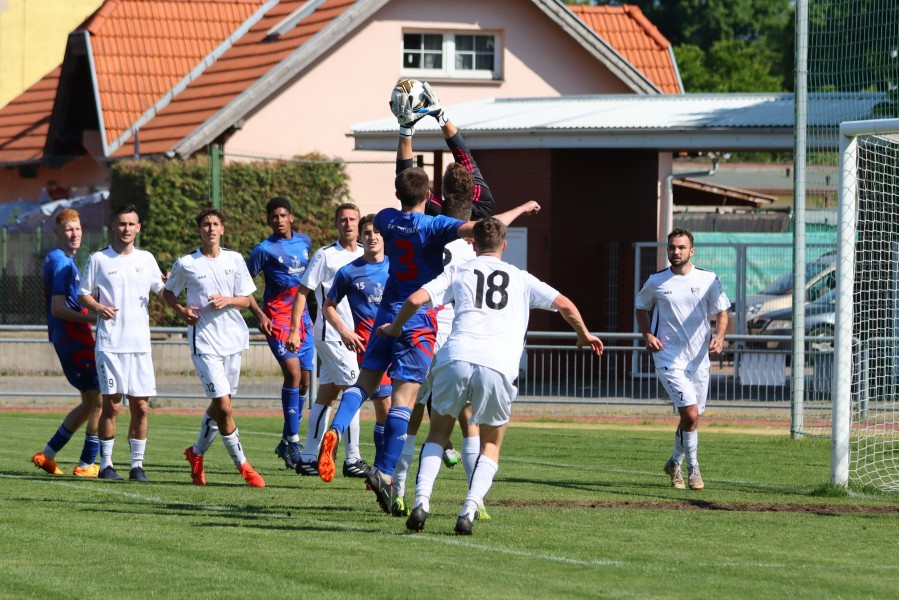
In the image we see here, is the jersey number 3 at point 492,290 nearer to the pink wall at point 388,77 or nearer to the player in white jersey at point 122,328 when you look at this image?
the player in white jersey at point 122,328

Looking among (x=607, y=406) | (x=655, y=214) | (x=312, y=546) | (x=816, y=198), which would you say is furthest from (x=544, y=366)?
(x=312, y=546)

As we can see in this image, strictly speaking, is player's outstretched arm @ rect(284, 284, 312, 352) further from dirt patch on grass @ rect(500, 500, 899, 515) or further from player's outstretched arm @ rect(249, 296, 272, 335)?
dirt patch on grass @ rect(500, 500, 899, 515)

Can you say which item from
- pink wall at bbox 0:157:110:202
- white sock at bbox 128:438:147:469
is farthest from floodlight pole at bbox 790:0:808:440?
pink wall at bbox 0:157:110:202

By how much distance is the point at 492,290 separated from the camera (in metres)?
8.90

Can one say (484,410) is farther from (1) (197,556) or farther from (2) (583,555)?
→ (1) (197,556)

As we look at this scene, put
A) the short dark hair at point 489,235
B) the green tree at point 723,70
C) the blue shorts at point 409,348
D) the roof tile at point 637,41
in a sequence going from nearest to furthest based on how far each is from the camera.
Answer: the short dark hair at point 489,235, the blue shorts at point 409,348, the roof tile at point 637,41, the green tree at point 723,70

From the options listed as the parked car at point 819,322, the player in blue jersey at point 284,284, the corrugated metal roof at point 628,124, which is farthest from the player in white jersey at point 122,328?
the corrugated metal roof at point 628,124

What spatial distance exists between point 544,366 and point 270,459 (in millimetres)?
7516

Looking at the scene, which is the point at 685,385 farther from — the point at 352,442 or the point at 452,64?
the point at 452,64

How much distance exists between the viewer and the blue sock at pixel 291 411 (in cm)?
1355

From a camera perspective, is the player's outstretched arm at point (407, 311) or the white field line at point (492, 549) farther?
the player's outstretched arm at point (407, 311)

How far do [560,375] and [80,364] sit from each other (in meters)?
9.65

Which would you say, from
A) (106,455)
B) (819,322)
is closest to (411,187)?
(106,455)

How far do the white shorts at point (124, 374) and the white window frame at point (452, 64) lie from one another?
2024cm
